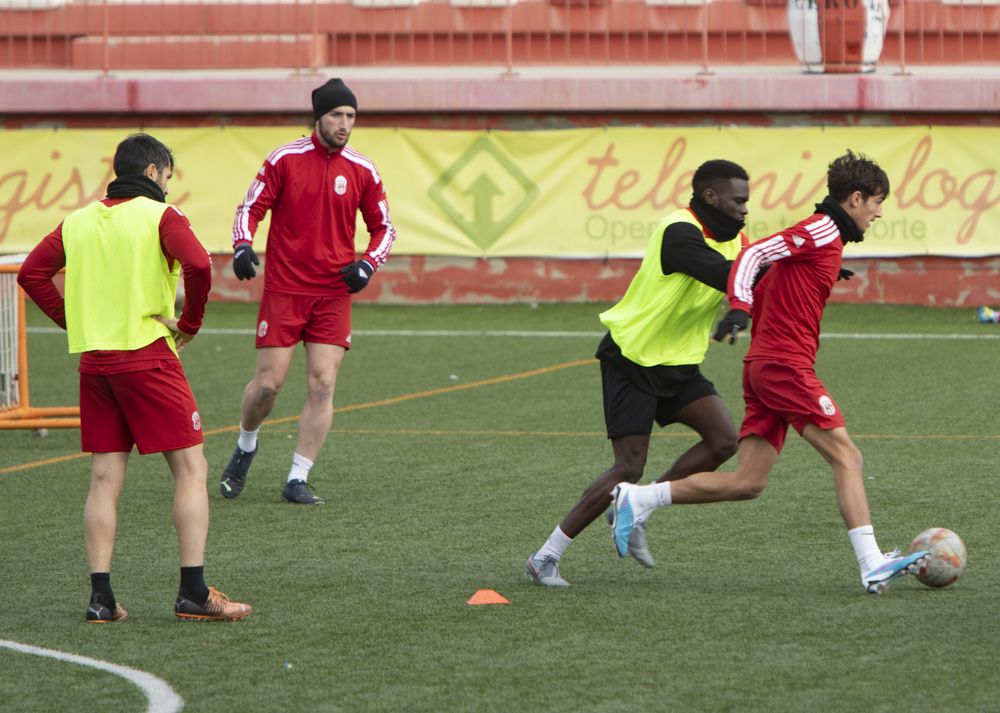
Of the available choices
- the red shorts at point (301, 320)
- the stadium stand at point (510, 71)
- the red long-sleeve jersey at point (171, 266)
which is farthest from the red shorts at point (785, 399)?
the stadium stand at point (510, 71)

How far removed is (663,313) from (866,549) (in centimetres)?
121

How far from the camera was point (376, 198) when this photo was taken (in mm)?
9672

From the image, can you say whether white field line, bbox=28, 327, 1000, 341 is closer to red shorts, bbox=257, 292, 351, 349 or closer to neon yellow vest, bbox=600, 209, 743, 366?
red shorts, bbox=257, 292, 351, 349

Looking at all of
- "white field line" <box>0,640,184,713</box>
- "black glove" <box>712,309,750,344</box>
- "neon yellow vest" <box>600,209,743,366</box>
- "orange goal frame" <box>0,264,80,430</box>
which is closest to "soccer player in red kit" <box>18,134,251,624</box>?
"white field line" <box>0,640,184,713</box>

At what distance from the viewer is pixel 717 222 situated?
23.5ft

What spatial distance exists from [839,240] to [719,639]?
169 cm

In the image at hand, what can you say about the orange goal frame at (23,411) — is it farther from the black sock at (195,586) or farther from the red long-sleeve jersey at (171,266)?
the black sock at (195,586)

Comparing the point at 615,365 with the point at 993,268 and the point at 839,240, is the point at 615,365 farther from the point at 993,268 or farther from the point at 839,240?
the point at 993,268

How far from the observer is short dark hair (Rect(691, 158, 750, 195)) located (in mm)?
7102

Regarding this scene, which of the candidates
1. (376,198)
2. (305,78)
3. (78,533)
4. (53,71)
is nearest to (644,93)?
(305,78)

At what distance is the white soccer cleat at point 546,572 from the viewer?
7.18 metres

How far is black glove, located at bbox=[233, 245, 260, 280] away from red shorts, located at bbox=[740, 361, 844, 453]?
297 centimetres

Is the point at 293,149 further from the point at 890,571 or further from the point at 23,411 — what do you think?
the point at 890,571

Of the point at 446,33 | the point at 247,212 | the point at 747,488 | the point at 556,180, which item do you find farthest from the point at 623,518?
the point at 446,33
